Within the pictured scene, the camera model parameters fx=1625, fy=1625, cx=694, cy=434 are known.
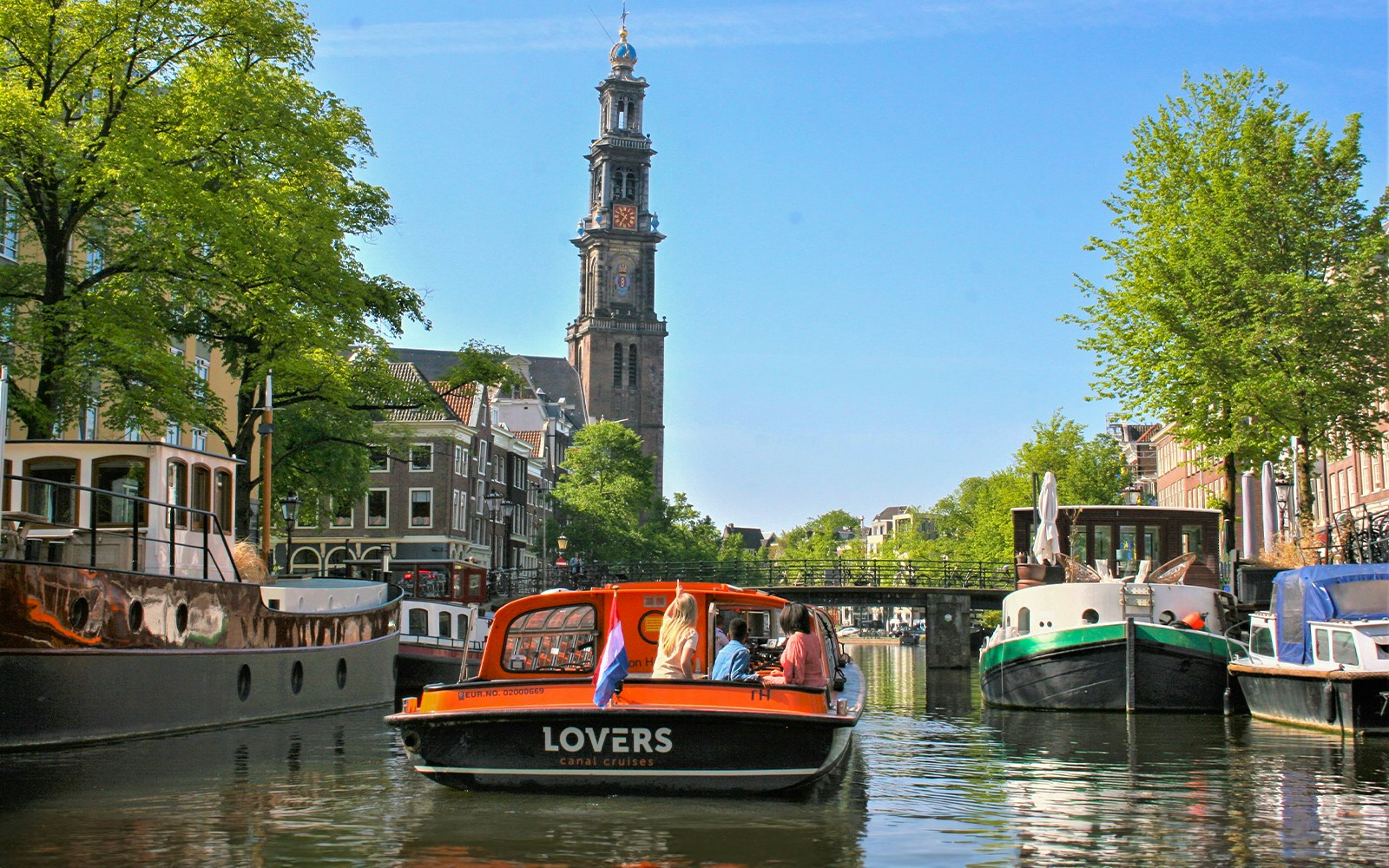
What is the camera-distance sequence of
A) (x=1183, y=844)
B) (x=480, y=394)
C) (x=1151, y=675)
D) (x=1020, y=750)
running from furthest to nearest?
(x=480, y=394) → (x=1151, y=675) → (x=1020, y=750) → (x=1183, y=844)

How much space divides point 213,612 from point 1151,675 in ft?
53.9

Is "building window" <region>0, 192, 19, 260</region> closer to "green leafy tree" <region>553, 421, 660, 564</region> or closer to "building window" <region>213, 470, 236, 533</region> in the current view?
"building window" <region>213, 470, 236, 533</region>

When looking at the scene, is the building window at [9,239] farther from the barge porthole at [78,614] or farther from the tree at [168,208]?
the barge porthole at [78,614]

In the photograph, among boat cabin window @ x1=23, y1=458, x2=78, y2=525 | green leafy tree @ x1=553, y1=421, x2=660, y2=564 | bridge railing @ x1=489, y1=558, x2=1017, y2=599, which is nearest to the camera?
boat cabin window @ x1=23, y1=458, x2=78, y2=525

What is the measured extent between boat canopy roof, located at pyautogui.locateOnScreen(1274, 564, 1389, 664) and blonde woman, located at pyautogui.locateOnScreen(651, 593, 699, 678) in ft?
44.6

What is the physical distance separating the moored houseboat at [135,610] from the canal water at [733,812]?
0.83 meters

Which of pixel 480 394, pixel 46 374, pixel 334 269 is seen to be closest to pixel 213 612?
pixel 46 374

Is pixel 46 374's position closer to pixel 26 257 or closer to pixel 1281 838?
pixel 26 257

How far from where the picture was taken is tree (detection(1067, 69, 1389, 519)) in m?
35.2

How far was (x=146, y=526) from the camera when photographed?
2341cm

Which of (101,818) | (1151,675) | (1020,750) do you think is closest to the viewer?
(101,818)

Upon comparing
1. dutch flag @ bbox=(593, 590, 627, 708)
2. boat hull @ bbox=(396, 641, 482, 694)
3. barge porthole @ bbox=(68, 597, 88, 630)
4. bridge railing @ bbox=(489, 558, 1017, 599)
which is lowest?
boat hull @ bbox=(396, 641, 482, 694)

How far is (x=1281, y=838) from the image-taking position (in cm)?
1281

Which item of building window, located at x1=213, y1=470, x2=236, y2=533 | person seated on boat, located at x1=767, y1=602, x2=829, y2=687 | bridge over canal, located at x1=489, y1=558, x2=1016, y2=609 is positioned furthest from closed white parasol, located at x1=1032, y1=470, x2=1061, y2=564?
bridge over canal, located at x1=489, y1=558, x2=1016, y2=609
